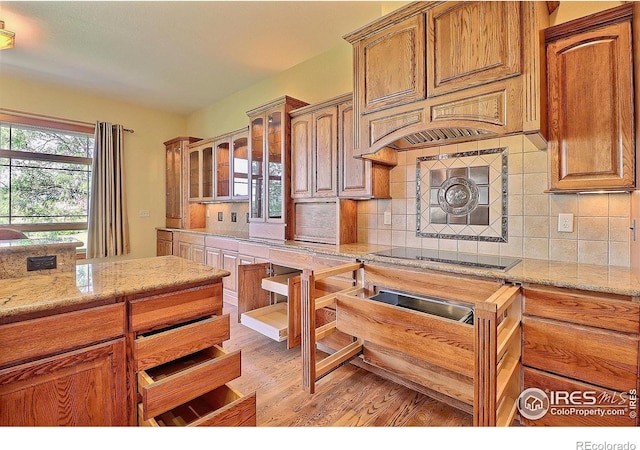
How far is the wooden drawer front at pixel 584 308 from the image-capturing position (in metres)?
1.28

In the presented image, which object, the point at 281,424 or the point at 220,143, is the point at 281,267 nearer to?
the point at 281,424

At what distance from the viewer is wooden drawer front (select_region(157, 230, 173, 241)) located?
460cm

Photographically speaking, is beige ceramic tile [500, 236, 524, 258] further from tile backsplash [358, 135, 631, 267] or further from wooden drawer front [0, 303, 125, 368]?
wooden drawer front [0, 303, 125, 368]

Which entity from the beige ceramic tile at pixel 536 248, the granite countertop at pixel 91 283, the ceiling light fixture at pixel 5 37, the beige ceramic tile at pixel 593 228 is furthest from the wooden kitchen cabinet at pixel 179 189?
the beige ceramic tile at pixel 593 228

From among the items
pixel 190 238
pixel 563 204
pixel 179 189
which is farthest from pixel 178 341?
pixel 179 189

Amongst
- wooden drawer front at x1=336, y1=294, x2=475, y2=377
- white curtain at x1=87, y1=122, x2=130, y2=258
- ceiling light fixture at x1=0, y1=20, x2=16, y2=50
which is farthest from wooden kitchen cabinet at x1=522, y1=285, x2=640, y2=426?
white curtain at x1=87, y1=122, x2=130, y2=258

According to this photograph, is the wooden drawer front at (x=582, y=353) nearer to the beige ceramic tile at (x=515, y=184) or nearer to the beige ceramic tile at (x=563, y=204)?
the beige ceramic tile at (x=563, y=204)

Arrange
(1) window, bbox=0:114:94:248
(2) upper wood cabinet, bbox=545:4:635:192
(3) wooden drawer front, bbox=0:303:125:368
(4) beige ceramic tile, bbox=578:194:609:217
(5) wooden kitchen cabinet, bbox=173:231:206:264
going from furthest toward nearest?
1. (5) wooden kitchen cabinet, bbox=173:231:206:264
2. (1) window, bbox=0:114:94:248
3. (4) beige ceramic tile, bbox=578:194:609:217
4. (2) upper wood cabinet, bbox=545:4:635:192
5. (3) wooden drawer front, bbox=0:303:125:368

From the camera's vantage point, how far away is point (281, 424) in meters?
1.61

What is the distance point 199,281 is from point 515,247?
6.39 feet

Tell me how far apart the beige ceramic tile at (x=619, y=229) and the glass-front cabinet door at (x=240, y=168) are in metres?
3.14

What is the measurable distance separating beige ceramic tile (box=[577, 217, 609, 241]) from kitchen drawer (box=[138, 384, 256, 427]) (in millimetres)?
2007

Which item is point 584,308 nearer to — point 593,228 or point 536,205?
point 593,228

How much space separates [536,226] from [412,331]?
3.73 feet
